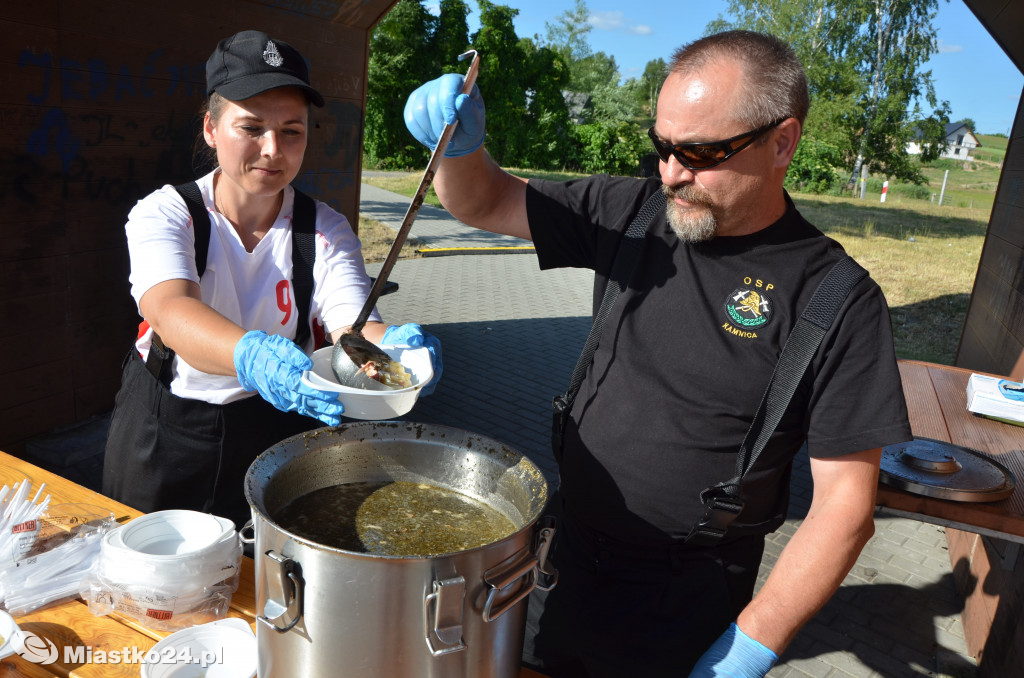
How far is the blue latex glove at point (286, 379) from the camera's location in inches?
62.3

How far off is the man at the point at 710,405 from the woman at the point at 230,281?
0.46 meters

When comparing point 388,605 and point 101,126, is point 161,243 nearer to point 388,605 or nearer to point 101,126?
point 388,605

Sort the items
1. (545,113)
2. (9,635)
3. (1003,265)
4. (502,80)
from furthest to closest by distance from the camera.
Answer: (545,113) < (502,80) < (1003,265) < (9,635)

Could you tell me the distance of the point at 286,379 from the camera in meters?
1.58

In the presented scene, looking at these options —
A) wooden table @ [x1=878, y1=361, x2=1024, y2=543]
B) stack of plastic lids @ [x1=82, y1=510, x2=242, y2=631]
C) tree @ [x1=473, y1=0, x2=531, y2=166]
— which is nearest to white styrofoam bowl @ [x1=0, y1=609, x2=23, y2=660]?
stack of plastic lids @ [x1=82, y1=510, x2=242, y2=631]

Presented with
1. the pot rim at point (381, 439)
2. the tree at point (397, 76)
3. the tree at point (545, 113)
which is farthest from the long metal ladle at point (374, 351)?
the tree at point (545, 113)

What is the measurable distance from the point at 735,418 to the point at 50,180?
418 cm

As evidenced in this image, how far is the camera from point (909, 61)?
31.2 meters

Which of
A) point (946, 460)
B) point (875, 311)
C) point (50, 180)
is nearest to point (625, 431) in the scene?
point (875, 311)

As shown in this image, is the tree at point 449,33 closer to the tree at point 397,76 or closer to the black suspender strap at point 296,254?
the tree at point 397,76

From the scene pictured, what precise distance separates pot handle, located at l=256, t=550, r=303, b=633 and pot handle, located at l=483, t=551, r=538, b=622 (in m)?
0.31

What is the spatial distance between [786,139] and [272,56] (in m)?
1.47

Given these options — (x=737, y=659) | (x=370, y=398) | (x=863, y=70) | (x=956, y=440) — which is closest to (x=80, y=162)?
(x=370, y=398)
